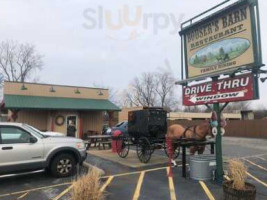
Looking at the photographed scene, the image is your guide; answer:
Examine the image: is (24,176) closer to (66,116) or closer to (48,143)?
(48,143)

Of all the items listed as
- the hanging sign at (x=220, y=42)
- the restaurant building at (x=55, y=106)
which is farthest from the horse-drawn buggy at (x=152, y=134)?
the restaurant building at (x=55, y=106)

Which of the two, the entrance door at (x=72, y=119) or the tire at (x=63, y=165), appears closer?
the tire at (x=63, y=165)

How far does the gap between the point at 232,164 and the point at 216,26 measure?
15.9 feet

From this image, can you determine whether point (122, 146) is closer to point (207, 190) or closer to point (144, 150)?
point (144, 150)

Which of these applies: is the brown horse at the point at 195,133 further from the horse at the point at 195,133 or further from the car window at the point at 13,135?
the car window at the point at 13,135

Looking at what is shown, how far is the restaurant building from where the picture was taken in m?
22.8

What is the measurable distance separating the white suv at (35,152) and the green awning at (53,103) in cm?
1257

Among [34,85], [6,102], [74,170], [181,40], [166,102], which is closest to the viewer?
[74,170]

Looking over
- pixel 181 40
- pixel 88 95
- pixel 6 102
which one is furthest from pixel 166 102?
pixel 181 40

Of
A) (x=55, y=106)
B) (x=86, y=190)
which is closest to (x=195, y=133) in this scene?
(x=86, y=190)

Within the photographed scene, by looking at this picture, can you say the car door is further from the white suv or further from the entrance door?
the entrance door

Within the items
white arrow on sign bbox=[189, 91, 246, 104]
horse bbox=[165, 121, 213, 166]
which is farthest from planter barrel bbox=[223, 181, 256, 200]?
horse bbox=[165, 121, 213, 166]

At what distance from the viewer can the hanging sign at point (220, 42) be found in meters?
8.89

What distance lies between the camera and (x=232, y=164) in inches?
286
